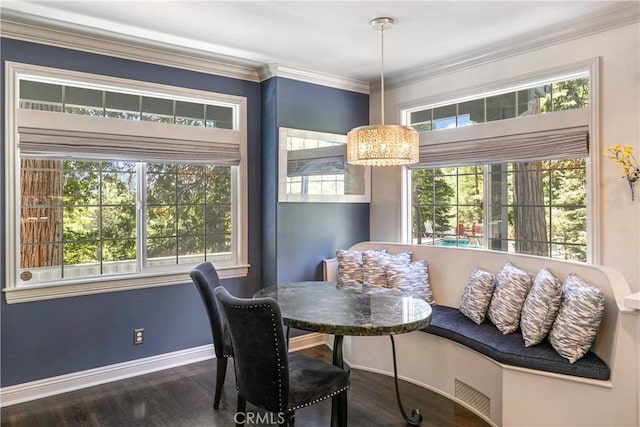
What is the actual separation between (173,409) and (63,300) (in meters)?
1.16

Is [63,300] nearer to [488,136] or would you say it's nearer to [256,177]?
[256,177]

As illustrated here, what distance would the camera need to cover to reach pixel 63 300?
3.13m

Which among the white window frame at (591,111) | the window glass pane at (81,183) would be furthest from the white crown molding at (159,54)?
the white window frame at (591,111)

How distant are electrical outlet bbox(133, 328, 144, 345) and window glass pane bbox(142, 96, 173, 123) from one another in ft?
5.65

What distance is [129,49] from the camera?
3.36 meters

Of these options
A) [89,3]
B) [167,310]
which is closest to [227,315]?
[167,310]

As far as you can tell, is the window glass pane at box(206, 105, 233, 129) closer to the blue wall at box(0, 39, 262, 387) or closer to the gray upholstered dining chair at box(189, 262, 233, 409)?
the blue wall at box(0, 39, 262, 387)

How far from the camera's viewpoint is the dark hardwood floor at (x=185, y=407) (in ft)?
8.79

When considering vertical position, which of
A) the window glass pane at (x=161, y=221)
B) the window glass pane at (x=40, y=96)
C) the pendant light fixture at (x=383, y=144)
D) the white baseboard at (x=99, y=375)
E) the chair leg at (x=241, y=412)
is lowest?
the white baseboard at (x=99, y=375)

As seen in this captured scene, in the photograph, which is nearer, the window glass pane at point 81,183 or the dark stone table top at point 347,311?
the dark stone table top at point 347,311

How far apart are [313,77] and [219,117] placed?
982 mm

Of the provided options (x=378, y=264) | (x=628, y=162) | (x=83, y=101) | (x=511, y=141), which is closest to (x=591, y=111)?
(x=628, y=162)

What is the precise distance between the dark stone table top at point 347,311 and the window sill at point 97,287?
113 centimetres

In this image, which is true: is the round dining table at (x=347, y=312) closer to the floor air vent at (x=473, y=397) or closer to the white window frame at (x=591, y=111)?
the floor air vent at (x=473, y=397)
